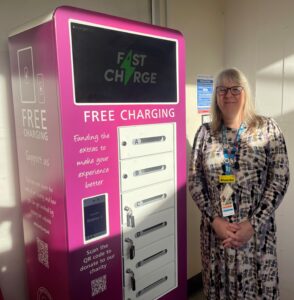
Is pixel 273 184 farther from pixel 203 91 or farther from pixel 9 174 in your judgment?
pixel 9 174

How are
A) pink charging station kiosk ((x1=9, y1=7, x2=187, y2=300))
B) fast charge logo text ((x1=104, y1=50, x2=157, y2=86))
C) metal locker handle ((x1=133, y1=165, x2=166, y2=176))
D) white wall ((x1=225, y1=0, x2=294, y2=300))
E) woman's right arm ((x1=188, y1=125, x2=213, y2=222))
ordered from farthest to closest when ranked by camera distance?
white wall ((x1=225, y1=0, x2=294, y2=300)) → woman's right arm ((x1=188, y1=125, x2=213, y2=222)) → metal locker handle ((x1=133, y1=165, x2=166, y2=176)) → fast charge logo text ((x1=104, y1=50, x2=157, y2=86)) → pink charging station kiosk ((x1=9, y1=7, x2=187, y2=300))

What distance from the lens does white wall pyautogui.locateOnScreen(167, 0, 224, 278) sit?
2.33 meters

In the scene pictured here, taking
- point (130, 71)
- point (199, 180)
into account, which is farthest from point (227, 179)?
point (130, 71)

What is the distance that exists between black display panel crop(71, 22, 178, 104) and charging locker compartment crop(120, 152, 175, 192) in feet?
0.89

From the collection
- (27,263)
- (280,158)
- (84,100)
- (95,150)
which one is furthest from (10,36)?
(280,158)

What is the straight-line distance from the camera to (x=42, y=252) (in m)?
1.44

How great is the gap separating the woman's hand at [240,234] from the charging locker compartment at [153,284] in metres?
0.33

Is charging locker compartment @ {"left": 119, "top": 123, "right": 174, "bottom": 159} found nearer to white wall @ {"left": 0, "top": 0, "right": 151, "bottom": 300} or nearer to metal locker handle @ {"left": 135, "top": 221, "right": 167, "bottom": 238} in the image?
metal locker handle @ {"left": 135, "top": 221, "right": 167, "bottom": 238}

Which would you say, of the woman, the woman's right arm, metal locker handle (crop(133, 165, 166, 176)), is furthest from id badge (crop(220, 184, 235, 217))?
metal locker handle (crop(133, 165, 166, 176))

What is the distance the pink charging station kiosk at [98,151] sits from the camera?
1.24 metres

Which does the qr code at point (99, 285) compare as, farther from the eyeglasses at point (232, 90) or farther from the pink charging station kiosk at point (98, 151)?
the eyeglasses at point (232, 90)

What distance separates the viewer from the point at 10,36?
146 cm

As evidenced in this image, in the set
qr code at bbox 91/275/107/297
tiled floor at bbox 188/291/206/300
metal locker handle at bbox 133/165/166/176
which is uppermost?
metal locker handle at bbox 133/165/166/176

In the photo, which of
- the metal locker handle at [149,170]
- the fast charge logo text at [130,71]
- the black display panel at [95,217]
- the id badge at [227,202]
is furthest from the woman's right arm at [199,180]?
the black display panel at [95,217]
